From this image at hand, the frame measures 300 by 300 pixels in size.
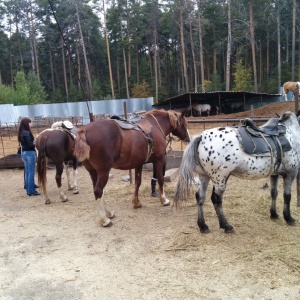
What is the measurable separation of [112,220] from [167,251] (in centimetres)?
146

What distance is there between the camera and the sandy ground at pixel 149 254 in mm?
2863

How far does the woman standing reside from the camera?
6.39 metres

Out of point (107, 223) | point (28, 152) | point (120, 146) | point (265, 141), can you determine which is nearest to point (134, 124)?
point (120, 146)

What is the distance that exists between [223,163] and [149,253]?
136 centimetres

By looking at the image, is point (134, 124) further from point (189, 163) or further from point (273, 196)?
point (273, 196)

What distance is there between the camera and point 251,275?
9.79 feet

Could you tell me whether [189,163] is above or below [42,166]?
above

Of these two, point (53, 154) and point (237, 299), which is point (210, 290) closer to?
point (237, 299)

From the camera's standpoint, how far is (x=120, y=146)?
4703 millimetres

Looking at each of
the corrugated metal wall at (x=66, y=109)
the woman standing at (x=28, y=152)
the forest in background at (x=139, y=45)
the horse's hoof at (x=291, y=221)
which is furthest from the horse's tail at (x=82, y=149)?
the forest in background at (x=139, y=45)

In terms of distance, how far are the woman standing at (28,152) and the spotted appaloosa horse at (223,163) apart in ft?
12.4

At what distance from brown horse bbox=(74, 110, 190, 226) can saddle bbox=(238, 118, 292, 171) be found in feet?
5.46

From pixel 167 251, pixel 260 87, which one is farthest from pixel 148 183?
pixel 260 87

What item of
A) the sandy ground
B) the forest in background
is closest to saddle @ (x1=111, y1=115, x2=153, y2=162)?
the sandy ground
